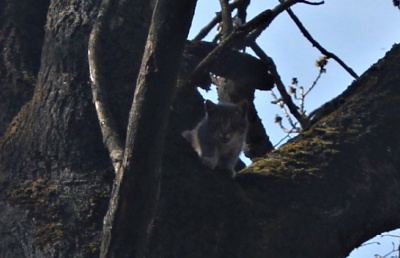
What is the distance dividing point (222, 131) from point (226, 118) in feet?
0.29

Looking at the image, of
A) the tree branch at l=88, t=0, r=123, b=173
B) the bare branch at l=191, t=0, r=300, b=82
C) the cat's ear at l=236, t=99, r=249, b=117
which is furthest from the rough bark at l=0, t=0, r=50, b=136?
the cat's ear at l=236, t=99, r=249, b=117

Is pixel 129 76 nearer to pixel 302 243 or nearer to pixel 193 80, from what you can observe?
pixel 193 80

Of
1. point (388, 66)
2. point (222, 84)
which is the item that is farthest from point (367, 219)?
point (222, 84)

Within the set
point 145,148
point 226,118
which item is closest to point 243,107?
point 226,118

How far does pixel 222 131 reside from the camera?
5.96 metres

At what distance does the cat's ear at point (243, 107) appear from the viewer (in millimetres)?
5926

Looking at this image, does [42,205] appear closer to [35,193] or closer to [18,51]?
[35,193]

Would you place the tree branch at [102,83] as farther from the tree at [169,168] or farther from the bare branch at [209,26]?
the bare branch at [209,26]

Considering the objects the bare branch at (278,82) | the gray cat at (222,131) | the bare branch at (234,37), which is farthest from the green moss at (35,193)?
the bare branch at (278,82)

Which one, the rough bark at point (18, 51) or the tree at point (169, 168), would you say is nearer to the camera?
the tree at point (169, 168)

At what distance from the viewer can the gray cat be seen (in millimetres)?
5613

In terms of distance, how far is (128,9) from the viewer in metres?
4.52

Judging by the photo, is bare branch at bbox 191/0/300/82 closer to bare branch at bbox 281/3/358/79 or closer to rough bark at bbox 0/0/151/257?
rough bark at bbox 0/0/151/257

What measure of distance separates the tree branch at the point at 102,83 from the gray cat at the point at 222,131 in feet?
5.03
